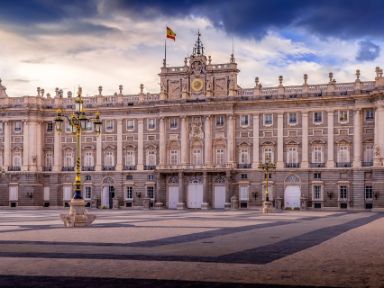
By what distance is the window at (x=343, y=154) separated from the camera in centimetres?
7675

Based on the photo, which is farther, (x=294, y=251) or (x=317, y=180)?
(x=317, y=180)

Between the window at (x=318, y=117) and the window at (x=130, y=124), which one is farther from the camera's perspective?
the window at (x=130, y=124)

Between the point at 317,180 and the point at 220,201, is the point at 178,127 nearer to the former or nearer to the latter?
the point at 220,201

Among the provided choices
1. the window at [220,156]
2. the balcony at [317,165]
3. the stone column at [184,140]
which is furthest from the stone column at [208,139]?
the balcony at [317,165]

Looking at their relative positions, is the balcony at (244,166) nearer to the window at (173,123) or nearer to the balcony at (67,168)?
the window at (173,123)

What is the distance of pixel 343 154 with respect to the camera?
76.9 m

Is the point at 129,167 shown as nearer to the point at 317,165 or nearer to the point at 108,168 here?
the point at 108,168

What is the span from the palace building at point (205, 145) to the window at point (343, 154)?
0.11 meters

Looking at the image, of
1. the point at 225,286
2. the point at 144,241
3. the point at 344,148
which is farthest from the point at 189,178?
the point at 225,286

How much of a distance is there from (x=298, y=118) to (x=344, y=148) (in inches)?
247

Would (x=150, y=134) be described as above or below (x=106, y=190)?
above

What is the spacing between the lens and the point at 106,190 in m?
86.1

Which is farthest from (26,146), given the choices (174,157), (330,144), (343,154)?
(343,154)

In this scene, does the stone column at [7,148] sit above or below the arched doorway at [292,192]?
above
